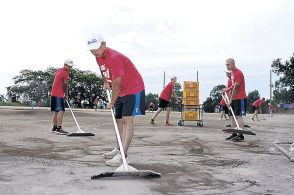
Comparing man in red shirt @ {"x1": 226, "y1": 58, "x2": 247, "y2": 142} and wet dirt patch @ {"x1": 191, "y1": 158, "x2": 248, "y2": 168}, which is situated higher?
man in red shirt @ {"x1": 226, "y1": 58, "x2": 247, "y2": 142}

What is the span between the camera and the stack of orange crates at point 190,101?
15188 mm

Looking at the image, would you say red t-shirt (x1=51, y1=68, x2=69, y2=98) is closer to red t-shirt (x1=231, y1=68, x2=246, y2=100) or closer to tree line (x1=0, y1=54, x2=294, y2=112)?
red t-shirt (x1=231, y1=68, x2=246, y2=100)

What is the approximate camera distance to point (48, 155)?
21.2ft

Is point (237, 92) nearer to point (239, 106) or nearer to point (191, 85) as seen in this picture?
point (239, 106)

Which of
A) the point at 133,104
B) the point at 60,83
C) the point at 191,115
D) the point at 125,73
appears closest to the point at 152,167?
the point at 133,104

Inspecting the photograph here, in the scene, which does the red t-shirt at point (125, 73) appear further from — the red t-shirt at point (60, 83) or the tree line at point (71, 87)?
the tree line at point (71, 87)

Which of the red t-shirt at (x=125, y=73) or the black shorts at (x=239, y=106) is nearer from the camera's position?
the red t-shirt at (x=125, y=73)

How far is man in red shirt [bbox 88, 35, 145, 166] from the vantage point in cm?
549

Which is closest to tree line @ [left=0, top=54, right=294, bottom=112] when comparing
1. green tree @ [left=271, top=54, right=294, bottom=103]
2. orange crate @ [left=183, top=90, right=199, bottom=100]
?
green tree @ [left=271, top=54, right=294, bottom=103]

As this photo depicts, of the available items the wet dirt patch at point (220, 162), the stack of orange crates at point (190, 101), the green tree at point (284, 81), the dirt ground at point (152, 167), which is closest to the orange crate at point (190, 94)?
the stack of orange crates at point (190, 101)

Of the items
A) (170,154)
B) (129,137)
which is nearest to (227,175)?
(129,137)

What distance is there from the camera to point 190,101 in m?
15.6

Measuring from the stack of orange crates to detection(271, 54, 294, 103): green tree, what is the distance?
35970 millimetres

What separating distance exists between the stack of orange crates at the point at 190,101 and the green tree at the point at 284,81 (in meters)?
36.0
